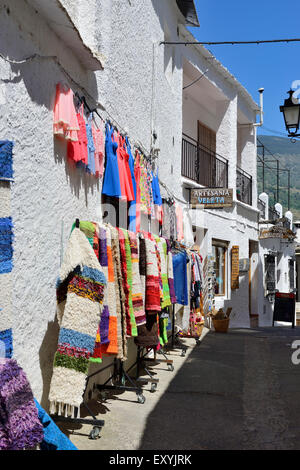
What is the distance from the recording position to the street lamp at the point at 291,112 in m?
8.04

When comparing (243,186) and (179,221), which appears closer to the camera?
(179,221)

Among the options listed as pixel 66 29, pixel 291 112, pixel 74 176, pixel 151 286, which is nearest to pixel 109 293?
pixel 74 176

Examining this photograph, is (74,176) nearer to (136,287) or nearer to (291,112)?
(136,287)

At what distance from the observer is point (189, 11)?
39.3 ft

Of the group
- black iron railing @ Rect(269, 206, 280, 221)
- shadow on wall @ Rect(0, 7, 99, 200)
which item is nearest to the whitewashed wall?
shadow on wall @ Rect(0, 7, 99, 200)

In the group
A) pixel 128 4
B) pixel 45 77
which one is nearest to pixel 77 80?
pixel 45 77

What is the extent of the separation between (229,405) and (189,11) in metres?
9.33

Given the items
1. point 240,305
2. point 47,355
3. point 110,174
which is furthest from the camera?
point 240,305

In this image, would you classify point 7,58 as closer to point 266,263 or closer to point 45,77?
point 45,77

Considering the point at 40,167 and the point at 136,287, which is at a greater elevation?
the point at 40,167

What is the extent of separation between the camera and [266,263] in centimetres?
1892

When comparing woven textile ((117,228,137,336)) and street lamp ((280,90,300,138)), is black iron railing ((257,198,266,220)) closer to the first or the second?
street lamp ((280,90,300,138))

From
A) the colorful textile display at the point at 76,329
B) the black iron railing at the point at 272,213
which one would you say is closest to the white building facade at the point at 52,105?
the colorful textile display at the point at 76,329

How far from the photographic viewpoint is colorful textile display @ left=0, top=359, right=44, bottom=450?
285 cm
